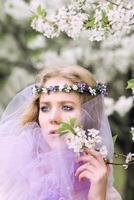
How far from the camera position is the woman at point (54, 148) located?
154cm

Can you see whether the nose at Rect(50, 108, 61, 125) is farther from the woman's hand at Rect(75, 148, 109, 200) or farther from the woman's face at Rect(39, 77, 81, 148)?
the woman's hand at Rect(75, 148, 109, 200)

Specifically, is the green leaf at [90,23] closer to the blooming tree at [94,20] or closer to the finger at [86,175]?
the blooming tree at [94,20]

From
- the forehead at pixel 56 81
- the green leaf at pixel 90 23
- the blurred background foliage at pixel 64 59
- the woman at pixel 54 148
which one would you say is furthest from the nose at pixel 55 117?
the blurred background foliage at pixel 64 59

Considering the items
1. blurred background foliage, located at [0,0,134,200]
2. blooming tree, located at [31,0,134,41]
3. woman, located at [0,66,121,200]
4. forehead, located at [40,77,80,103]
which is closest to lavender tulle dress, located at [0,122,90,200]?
woman, located at [0,66,121,200]

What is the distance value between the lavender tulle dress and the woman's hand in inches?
1.5

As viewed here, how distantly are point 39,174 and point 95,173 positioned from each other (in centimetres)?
14

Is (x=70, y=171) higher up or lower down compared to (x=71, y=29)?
lower down

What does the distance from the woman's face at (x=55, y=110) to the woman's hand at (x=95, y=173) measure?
0.31 feet

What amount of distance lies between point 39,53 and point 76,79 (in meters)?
1.66

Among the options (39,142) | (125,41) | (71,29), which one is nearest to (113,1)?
(71,29)

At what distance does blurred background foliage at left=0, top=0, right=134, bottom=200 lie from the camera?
3258 mm

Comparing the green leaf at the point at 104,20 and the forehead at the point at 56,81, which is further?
the forehead at the point at 56,81

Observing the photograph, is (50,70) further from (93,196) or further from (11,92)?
(11,92)

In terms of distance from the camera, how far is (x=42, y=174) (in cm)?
157
